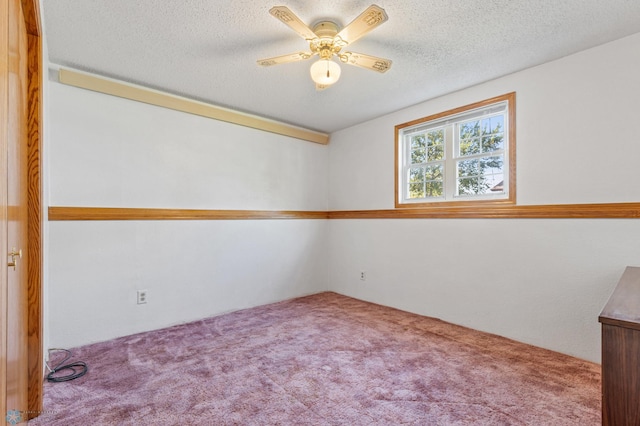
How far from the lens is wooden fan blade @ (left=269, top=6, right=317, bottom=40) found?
164 centimetres

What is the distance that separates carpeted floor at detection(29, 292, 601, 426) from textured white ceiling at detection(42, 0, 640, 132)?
2.29m

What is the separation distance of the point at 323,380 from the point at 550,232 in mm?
2082

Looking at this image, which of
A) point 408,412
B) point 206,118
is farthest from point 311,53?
point 408,412

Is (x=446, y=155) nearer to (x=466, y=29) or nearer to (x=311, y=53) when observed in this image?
(x=466, y=29)

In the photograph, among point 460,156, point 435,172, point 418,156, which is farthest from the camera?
point 418,156

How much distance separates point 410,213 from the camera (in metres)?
3.44

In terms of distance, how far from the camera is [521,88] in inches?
103

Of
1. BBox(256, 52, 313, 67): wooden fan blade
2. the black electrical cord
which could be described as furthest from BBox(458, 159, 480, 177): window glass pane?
the black electrical cord

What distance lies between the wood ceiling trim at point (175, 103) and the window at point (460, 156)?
1.44 metres

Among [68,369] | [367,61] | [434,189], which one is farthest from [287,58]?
[68,369]

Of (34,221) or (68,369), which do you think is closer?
(34,221)

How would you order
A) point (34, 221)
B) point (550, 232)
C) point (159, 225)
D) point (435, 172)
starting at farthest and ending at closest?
1. point (435, 172)
2. point (159, 225)
3. point (550, 232)
4. point (34, 221)

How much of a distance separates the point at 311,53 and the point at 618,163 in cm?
227

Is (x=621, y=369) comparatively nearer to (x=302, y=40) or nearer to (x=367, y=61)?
(x=367, y=61)
